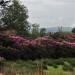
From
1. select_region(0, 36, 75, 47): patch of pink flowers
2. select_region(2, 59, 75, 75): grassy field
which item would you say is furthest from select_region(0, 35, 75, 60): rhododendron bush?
select_region(2, 59, 75, 75): grassy field

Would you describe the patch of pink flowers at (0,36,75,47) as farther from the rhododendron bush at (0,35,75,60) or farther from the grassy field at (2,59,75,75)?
the grassy field at (2,59,75,75)

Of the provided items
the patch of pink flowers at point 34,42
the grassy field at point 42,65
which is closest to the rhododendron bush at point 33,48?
the patch of pink flowers at point 34,42

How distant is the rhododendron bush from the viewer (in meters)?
20.2

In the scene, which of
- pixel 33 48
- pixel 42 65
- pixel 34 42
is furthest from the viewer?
pixel 34 42

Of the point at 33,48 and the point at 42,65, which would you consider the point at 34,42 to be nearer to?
the point at 33,48

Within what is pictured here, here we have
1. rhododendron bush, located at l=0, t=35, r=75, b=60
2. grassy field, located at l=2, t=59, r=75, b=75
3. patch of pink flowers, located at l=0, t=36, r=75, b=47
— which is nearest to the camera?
grassy field, located at l=2, t=59, r=75, b=75

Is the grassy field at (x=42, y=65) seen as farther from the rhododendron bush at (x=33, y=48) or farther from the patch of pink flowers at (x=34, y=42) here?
the patch of pink flowers at (x=34, y=42)

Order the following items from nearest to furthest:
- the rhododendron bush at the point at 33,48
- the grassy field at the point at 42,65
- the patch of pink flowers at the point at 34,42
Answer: the grassy field at the point at 42,65, the rhododendron bush at the point at 33,48, the patch of pink flowers at the point at 34,42

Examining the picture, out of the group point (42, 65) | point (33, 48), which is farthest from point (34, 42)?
point (42, 65)

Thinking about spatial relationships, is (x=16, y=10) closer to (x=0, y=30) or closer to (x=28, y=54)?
(x=0, y=30)

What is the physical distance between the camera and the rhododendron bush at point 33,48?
20.2m

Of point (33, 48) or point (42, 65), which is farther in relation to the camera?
point (33, 48)

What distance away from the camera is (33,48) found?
20984 mm

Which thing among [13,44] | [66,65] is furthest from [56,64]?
[13,44]
